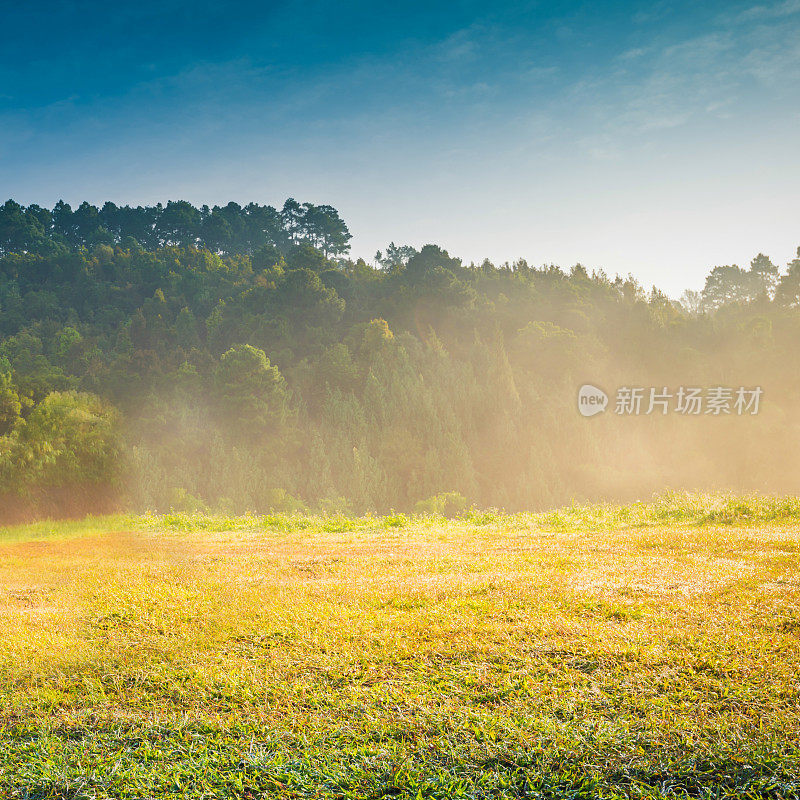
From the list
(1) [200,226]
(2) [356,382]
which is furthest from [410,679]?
(1) [200,226]

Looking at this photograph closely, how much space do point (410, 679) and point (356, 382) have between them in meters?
19.9

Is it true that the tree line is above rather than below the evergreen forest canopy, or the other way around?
above

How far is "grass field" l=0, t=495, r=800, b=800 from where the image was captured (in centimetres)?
252

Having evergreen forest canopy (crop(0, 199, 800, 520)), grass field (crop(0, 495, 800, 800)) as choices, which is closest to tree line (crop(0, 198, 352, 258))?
evergreen forest canopy (crop(0, 199, 800, 520))

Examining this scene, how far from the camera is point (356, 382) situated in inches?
906

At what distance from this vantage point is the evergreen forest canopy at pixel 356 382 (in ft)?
56.6

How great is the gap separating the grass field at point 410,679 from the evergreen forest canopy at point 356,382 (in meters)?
10.2

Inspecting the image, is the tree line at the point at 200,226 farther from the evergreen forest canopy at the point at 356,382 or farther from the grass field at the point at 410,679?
the grass field at the point at 410,679

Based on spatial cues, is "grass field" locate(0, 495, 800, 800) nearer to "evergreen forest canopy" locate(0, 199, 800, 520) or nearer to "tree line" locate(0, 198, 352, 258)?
"evergreen forest canopy" locate(0, 199, 800, 520)

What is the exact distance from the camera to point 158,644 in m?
3.92

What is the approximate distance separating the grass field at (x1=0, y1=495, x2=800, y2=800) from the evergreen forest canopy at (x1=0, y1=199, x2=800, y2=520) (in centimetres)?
1020

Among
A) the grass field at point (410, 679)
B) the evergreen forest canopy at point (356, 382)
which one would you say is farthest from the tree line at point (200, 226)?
the grass field at point (410, 679)

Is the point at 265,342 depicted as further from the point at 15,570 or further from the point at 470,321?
the point at 15,570

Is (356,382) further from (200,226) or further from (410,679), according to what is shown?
(200,226)
